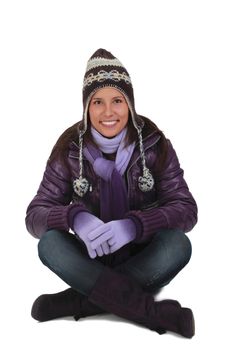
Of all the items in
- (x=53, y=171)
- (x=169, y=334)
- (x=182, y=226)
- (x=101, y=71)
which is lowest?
(x=169, y=334)

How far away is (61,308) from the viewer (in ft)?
7.09

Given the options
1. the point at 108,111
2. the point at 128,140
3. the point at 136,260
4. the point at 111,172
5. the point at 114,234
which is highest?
the point at 108,111

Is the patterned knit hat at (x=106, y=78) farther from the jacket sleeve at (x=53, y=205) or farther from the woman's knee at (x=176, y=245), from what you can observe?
the woman's knee at (x=176, y=245)

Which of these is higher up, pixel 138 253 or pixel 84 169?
pixel 84 169

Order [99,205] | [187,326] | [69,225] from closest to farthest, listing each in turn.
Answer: [187,326] < [69,225] < [99,205]

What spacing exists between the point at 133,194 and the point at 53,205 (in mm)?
305

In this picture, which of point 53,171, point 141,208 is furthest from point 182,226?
point 53,171

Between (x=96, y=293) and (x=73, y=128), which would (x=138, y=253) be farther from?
(x=73, y=128)

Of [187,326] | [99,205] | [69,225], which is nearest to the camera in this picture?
[187,326]

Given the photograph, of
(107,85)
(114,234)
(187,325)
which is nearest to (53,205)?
(114,234)

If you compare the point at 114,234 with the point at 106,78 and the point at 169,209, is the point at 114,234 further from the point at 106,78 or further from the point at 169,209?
the point at 106,78

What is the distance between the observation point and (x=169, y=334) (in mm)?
1995

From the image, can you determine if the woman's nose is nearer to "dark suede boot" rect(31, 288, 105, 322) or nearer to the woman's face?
the woman's face

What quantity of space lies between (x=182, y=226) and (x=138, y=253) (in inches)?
7.4
